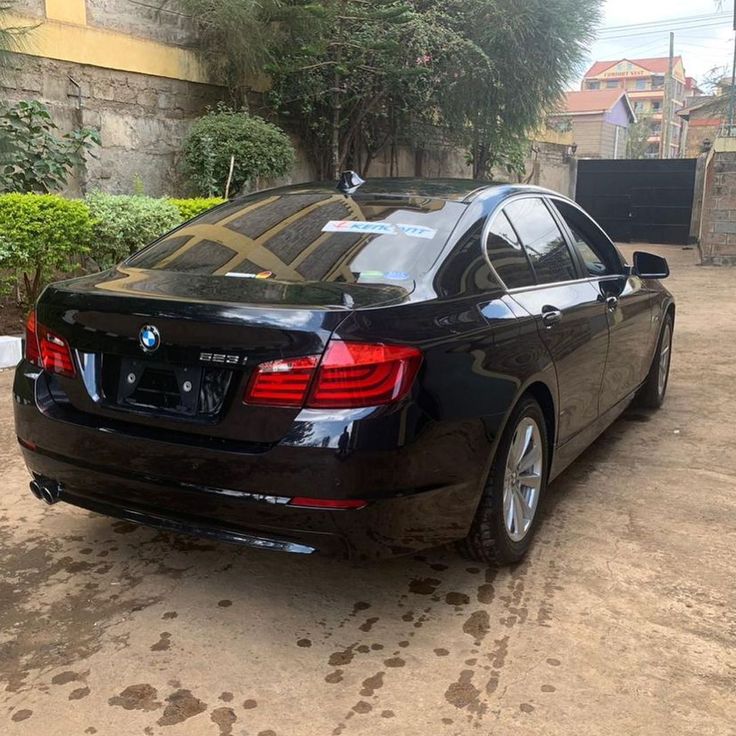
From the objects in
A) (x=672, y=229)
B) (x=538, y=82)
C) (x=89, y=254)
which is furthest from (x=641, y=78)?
(x=89, y=254)

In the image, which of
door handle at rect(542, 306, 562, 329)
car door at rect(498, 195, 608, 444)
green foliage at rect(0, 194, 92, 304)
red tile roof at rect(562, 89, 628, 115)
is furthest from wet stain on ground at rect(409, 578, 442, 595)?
red tile roof at rect(562, 89, 628, 115)

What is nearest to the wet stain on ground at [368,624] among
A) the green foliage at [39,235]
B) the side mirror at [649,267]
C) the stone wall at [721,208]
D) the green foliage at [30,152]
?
the side mirror at [649,267]

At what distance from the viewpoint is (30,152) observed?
27.6 ft

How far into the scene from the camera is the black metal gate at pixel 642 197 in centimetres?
2130

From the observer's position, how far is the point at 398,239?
3121 mm

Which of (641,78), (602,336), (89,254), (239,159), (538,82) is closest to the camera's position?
(602,336)

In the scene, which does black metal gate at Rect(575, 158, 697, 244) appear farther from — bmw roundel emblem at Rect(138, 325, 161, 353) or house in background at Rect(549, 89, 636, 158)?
bmw roundel emblem at Rect(138, 325, 161, 353)

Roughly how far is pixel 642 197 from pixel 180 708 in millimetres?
21704

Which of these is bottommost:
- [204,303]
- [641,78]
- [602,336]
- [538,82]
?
[602,336]

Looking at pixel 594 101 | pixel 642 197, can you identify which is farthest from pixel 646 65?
pixel 642 197

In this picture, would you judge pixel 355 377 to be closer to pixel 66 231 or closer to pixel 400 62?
pixel 66 231

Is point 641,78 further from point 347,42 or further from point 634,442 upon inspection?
point 634,442

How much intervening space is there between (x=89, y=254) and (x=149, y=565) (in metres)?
5.03

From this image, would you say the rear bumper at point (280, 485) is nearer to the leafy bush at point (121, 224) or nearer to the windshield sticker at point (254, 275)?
the windshield sticker at point (254, 275)
